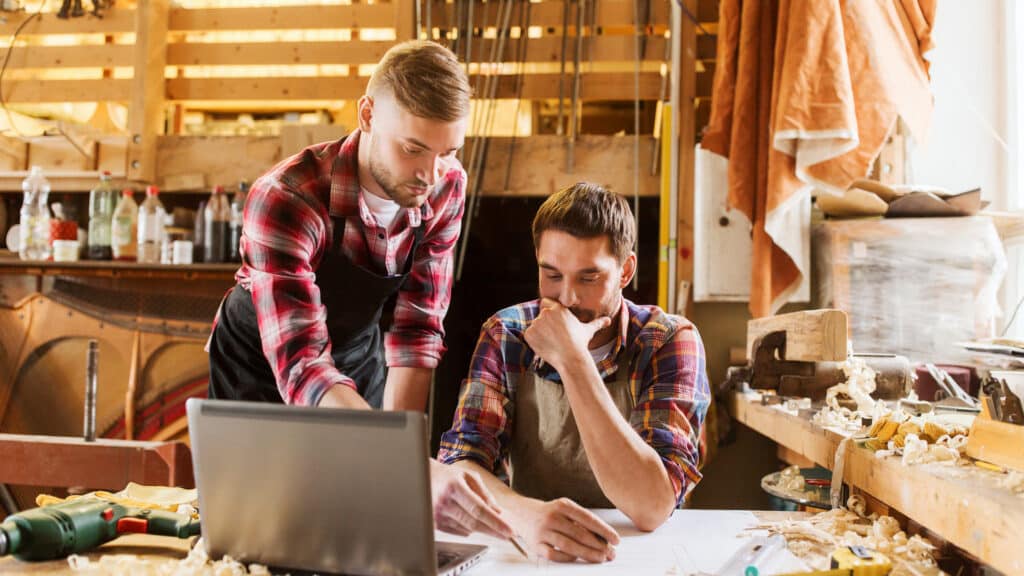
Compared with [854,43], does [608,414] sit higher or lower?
lower

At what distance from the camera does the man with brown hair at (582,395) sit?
142 centimetres

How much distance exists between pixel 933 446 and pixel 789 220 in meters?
1.58

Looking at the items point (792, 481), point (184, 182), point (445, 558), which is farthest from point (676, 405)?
point (184, 182)

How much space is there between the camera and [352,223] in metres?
1.84

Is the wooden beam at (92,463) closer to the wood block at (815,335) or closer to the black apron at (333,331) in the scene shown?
the black apron at (333,331)

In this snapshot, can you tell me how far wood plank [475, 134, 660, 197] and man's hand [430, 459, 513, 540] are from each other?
95.0 inches

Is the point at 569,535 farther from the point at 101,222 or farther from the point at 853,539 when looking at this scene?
the point at 101,222

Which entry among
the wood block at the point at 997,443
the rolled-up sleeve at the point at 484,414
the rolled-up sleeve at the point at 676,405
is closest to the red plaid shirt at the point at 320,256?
the rolled-up sleeve at the point at 484,414

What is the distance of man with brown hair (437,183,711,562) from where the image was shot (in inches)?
56.1

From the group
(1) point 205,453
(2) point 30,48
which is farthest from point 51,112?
(1) point 205,453

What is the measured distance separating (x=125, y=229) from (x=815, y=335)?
9.83 feet

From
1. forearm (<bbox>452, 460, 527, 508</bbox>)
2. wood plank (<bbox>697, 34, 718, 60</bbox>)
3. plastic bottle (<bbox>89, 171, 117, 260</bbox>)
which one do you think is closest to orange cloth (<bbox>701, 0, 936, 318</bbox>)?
wood plank (<bbox>697, 34, 718, 60</bbox>)

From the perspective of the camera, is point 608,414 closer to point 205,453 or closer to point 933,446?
point 933,446

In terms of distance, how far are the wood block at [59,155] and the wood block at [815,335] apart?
3.12 meters
